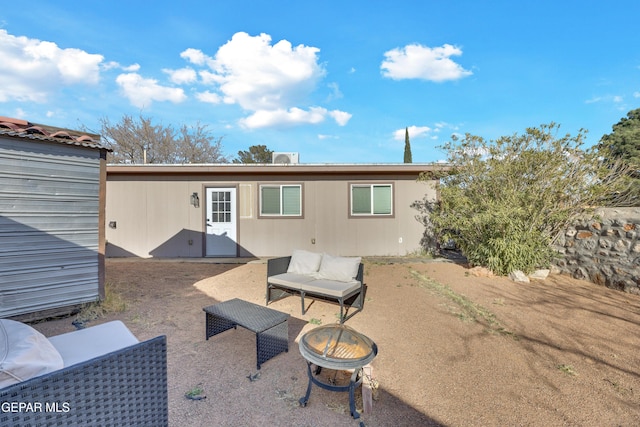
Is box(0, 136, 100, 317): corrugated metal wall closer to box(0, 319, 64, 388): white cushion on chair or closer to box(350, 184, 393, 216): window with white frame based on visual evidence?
box(0, 319, 64, 388): white cushion on chair

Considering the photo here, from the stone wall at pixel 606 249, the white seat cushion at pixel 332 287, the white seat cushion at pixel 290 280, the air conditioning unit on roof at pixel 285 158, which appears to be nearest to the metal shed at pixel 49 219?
the white seat cushion at pixel 290 280

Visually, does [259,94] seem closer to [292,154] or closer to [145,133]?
[145,133]

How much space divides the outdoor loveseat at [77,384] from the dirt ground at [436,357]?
0.53 metres

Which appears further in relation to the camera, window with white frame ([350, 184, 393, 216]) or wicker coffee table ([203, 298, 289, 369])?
window with white frame ([350, 184, 393, 216])

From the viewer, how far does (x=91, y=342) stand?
1.91 meters

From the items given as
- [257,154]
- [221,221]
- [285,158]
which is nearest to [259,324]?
[221,221]

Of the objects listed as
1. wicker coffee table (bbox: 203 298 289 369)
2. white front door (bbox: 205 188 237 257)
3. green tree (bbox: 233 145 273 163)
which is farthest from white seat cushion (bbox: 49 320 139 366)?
green tree (bbox: 233 145 273 163)

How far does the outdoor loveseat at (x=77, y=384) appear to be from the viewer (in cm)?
110

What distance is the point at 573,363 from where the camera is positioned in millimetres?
2568

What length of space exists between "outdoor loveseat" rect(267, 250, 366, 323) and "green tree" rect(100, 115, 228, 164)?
52.2 ft

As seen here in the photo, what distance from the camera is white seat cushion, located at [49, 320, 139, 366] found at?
1.74m

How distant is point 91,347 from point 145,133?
64.6ft

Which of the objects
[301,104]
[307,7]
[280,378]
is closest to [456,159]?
[307,7]

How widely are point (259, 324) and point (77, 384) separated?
4.70ft
